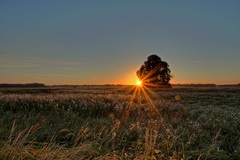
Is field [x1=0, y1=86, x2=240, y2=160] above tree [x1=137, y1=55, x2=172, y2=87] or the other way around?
the other way around

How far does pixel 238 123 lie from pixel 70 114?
6.29 metres

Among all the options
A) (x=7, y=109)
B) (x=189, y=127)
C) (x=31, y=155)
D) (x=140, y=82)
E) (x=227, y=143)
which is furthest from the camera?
(x=140, y=82)

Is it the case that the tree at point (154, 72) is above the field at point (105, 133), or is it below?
above

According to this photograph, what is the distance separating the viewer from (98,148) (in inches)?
228

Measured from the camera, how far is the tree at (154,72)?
2020 inches

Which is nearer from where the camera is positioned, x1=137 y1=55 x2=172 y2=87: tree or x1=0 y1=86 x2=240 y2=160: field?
x1=0 y1=86 x2=240 y2=160: field

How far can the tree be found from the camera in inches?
2020

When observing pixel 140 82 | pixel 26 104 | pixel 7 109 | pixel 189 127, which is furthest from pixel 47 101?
pixel 140 82

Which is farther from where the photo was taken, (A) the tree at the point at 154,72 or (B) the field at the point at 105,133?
(A) the tree at the point at 154,72

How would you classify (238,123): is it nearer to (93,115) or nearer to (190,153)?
(190,153)

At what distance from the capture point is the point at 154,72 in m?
51.4

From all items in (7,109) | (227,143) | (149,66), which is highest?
(149,66)

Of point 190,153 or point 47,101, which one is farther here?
point 47,101

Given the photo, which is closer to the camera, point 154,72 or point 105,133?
point 105,133
